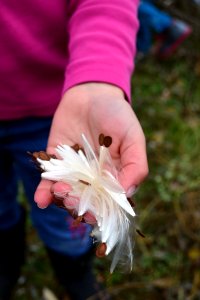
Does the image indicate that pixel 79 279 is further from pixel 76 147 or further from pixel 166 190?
pixel 76 147

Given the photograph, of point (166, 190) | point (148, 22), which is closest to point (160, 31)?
point (148, 22)

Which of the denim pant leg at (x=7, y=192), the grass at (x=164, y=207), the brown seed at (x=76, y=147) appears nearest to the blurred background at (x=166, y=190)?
the grass at (x=164, y=207)

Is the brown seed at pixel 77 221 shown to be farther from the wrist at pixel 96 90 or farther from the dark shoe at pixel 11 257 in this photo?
the dark shoe at pixel 11 257

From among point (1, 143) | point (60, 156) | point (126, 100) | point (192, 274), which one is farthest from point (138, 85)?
point (60, 156)

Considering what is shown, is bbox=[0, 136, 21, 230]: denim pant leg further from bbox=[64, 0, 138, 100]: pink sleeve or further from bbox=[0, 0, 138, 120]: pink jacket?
bbox=[64, 0, 138, 100]: pink sleeve

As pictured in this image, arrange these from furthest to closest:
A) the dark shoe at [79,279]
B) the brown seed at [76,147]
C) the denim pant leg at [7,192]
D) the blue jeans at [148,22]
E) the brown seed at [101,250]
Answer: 1. the blue jeans at [148,22]
2. the dark shoe at [79,279]
3. the denim pant leg at [7,192]
4. the brown seed at [76,147]
5. the brown seed at [101,250]

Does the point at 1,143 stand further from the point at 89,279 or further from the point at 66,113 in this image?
the point at 89,279
